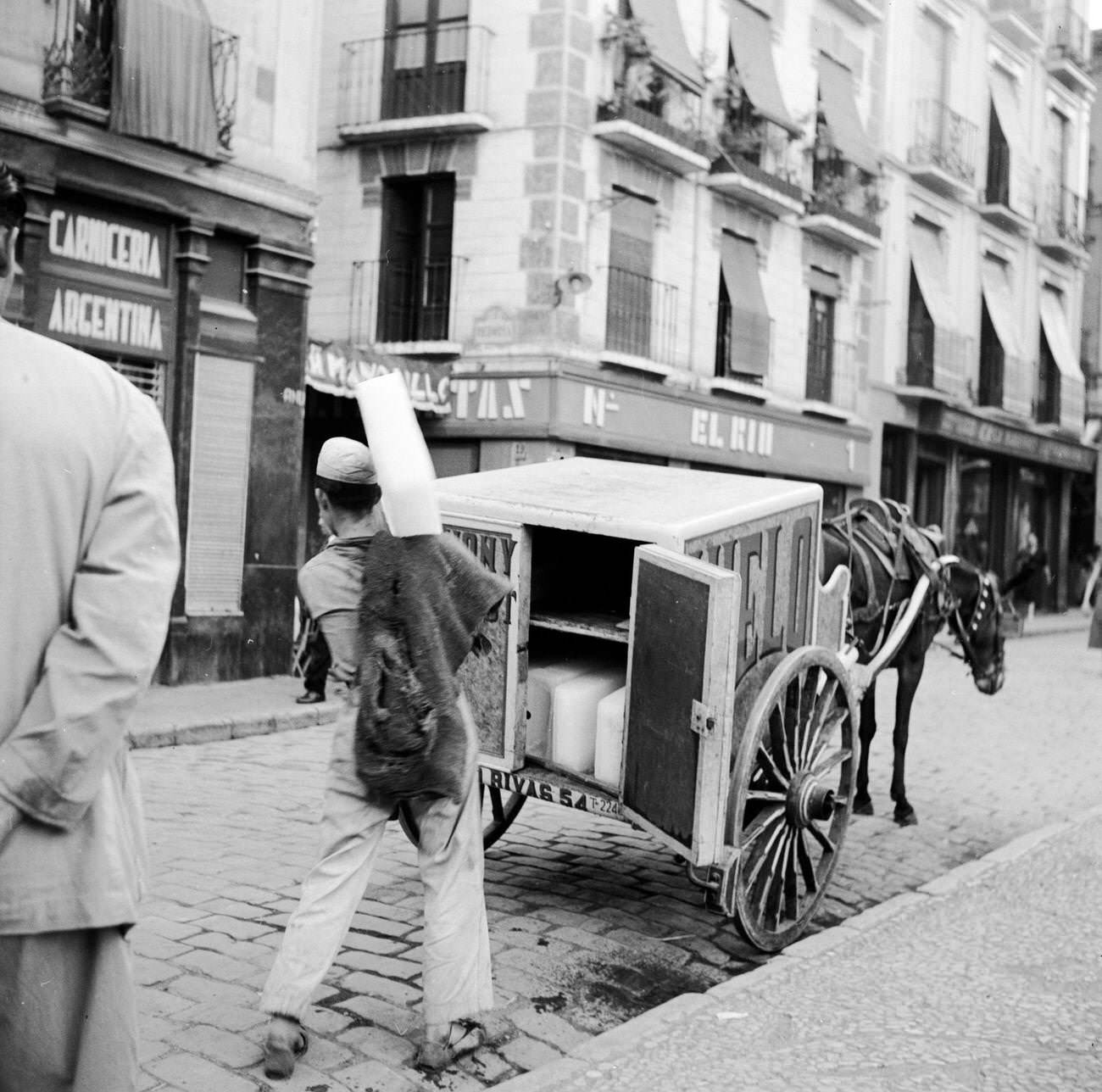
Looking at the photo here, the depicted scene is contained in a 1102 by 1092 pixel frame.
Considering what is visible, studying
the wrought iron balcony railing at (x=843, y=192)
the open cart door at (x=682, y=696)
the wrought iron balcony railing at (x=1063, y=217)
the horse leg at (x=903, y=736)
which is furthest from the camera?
the wrought iron balcony railing at (x=1063, y=217)

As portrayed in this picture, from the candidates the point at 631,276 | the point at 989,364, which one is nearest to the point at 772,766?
the point at 631,276

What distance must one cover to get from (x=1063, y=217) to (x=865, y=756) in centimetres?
2638

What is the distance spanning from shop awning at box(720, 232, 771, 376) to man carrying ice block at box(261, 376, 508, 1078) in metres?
16.4

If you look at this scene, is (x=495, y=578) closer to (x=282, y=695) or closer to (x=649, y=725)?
(x=649, y=725)

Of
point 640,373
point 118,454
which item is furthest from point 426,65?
point 118,454

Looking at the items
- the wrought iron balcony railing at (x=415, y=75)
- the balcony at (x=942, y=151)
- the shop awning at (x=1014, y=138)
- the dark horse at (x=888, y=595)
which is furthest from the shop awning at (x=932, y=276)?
the dark horse at (x=888, y=595)

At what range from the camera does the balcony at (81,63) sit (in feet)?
35.0

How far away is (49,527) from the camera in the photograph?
6.63 feet

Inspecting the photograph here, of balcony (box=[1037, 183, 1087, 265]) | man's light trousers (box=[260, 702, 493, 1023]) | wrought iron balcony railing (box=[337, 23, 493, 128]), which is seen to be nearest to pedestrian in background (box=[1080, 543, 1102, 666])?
balcony (box=[1037, 183, 1087, 265])

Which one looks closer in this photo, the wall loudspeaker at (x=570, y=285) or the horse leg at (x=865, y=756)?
the horse leg at (x=865, y=756)

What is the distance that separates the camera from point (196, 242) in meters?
11.8

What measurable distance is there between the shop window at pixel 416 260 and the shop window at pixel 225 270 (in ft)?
17.7

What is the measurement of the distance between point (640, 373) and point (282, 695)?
828 centimetres

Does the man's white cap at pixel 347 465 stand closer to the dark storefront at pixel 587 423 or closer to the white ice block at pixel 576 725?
the white ice block at pixel 576 725
